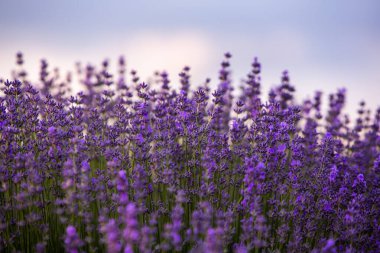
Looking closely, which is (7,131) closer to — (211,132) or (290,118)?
(211,132)

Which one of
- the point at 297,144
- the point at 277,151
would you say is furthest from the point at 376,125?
the point at 277,151

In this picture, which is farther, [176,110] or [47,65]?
[47,65]

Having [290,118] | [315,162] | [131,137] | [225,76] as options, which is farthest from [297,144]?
[225,76]

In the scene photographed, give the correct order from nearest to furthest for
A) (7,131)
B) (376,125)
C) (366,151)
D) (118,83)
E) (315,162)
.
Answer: (7,131)
(315,162)
(118,83)
(366,151)
(376,125)

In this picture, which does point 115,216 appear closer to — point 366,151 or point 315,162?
point 315,162

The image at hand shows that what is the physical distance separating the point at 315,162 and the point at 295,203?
1.51m

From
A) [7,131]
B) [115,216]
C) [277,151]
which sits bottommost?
[115,216]

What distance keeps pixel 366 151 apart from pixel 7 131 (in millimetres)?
5330

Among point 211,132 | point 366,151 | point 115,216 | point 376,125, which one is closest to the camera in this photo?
point 115,216

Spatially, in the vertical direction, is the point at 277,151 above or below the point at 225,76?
below

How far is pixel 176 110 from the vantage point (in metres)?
4.35

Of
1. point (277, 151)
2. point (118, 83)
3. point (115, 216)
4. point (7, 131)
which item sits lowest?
point (115, 216)

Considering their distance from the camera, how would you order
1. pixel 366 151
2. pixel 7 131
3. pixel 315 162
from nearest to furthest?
1. pixel 7 131
2. pixel 315 162
3. pixel 366 151

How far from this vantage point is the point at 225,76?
6.68 m
